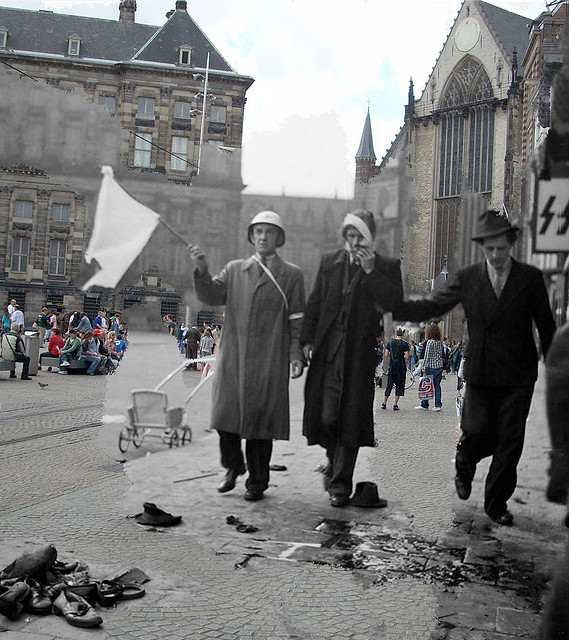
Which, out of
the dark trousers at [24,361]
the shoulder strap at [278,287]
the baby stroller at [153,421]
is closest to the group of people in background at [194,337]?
the baby stroller at [153,421]

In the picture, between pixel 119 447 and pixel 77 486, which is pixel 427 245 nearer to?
pixel 119 447

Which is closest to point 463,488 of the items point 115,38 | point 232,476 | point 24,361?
point 232,476

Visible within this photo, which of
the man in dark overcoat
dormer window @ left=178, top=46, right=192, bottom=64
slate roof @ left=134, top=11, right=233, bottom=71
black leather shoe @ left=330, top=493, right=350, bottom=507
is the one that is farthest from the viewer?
dormer window @ left=178, top=46, right=192, bottom=64

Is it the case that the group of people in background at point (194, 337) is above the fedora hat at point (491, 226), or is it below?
below

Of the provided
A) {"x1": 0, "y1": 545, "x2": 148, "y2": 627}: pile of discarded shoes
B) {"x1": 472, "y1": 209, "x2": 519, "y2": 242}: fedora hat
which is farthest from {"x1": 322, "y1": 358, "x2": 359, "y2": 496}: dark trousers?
{"x1": 0, "y1": 545, "x2": 148, "y2": 627}: pile of discarded shoes

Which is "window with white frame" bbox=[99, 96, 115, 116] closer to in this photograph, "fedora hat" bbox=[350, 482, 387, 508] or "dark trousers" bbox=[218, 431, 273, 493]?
"dark trousers" bbox=[218, 431, 273, 493]

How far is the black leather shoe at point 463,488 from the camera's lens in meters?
4.39

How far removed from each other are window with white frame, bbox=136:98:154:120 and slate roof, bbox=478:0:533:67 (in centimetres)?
203

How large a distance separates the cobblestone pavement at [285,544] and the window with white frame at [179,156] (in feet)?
3.22

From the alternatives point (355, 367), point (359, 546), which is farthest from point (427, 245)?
point (359, 546)

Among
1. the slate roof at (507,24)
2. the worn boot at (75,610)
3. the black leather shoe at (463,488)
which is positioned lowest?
the worn boot at (75,610)

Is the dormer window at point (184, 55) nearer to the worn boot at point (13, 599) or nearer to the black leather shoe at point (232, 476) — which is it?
the black leather shoe at point (232, 476)

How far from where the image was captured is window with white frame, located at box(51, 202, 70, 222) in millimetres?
4848

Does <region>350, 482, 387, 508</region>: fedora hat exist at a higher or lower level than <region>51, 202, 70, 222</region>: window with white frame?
lower
